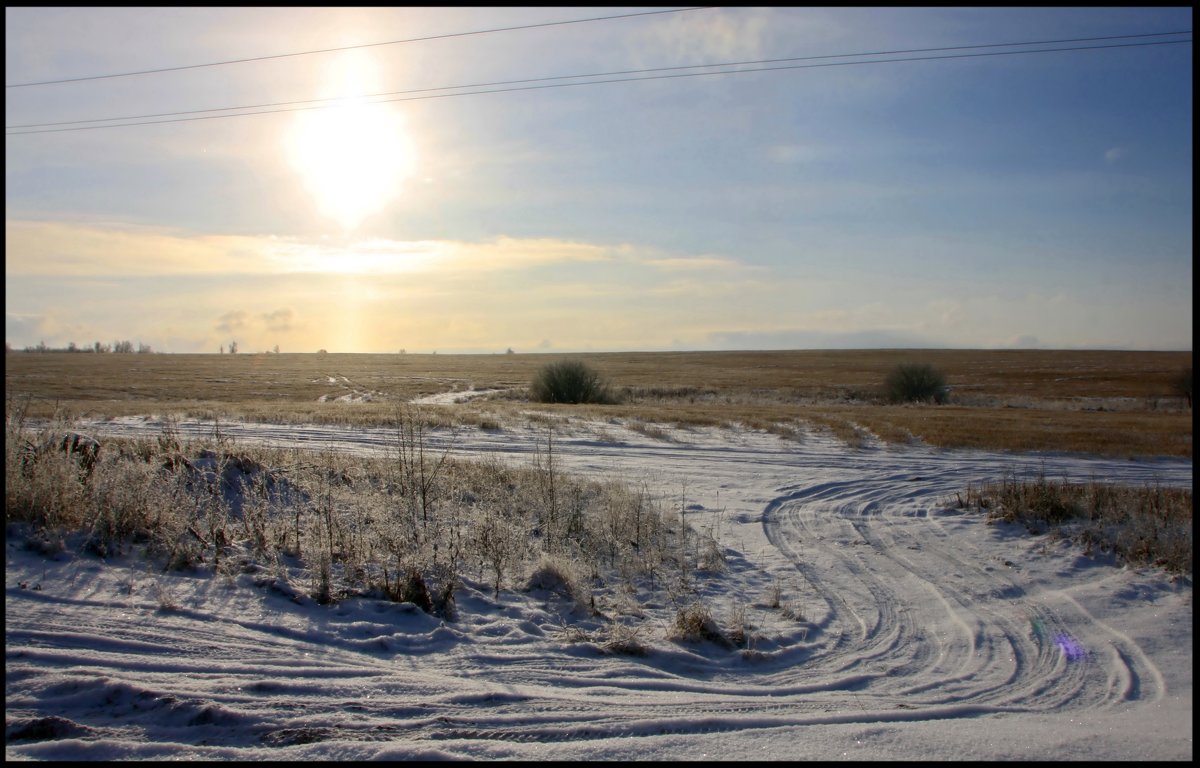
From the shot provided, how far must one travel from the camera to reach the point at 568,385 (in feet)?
143

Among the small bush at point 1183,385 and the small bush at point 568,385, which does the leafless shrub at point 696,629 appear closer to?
the small bush at point 568,385

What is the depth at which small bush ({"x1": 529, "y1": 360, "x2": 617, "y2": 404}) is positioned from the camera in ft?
142

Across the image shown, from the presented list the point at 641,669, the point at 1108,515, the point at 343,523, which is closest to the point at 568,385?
the point at 1108,515

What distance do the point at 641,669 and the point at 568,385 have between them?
3824 cm

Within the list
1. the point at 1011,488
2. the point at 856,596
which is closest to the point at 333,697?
the point at 856,596

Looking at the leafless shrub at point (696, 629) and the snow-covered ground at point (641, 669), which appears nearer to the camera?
Result: the snow-covered ground at point (641, 669)

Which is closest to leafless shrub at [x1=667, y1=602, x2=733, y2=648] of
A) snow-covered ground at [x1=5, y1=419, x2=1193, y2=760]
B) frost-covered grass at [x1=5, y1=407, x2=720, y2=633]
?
snow-covered ground at [x1=5, y1=419, x2=1193, y2=760]

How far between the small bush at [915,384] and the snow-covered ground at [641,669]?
41752 millimetres

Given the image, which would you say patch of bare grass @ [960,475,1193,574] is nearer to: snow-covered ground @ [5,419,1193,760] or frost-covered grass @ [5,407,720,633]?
snow-covered ground @ [5,419,1193,760]

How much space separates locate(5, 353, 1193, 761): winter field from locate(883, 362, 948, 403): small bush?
38.1 metres

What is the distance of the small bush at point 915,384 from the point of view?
158ft

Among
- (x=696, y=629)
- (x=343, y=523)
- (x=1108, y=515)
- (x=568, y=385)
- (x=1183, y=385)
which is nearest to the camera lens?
(x=696, y=629)

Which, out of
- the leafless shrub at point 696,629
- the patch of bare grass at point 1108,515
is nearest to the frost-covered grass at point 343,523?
the leafless shrub at point 696,629

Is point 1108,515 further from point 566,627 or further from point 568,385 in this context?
point 568,385
